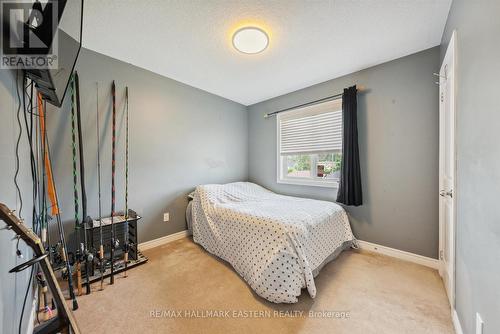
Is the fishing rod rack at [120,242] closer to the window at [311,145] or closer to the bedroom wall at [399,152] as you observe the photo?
the window at [311,145]

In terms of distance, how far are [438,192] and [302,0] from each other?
2.24 meters

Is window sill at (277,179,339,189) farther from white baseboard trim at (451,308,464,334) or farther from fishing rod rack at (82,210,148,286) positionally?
fishing rod rack at (82,210,148,286)

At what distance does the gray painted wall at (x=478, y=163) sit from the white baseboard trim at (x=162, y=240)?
2850 millimetres

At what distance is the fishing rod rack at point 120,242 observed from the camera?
1829mm

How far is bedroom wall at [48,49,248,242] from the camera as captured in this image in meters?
2.00

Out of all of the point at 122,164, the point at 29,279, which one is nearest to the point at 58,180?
the point at 122,164

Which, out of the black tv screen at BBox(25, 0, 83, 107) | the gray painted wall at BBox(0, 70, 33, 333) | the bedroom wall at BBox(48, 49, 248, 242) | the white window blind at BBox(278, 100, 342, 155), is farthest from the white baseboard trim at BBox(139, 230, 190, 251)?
the white window blind at BBox(278, 100, 342, 155)

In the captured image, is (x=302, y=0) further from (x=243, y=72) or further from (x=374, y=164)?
(x=374, y=164)

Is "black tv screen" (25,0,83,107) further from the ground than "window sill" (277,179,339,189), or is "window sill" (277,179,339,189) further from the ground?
"black tv screen" (25,0,83,107)

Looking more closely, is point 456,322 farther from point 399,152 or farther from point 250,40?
point 250,40

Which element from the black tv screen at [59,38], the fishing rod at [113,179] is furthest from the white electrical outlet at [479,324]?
the fishing rod at [113,179]

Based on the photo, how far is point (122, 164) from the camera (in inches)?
89.9

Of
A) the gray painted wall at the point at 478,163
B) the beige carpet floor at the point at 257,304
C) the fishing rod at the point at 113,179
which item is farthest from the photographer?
the fishing rod at the point at 113,179

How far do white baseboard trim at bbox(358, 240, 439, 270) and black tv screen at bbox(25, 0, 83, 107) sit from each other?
324cm
